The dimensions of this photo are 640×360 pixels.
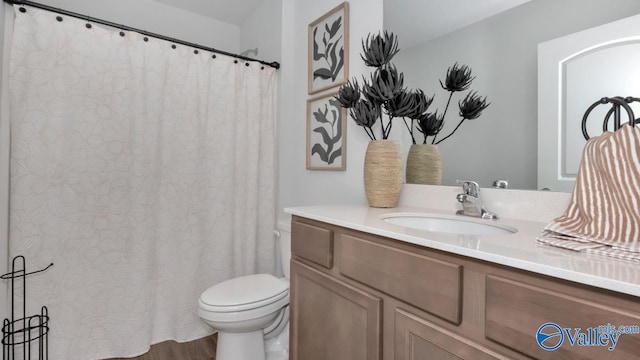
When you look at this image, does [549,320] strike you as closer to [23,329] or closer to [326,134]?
[326,134]

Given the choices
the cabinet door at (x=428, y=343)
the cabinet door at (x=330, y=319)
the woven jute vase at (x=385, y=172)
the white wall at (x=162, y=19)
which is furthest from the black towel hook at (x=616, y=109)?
the white wall at (x=162, y=19)

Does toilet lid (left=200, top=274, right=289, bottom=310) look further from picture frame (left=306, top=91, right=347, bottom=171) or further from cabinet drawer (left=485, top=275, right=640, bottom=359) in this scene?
cabinet drawer (left=485, top=275, right=640, bottom=359)

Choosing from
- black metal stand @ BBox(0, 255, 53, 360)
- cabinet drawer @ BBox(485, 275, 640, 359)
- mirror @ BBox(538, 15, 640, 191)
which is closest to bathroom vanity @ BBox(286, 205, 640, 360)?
cabinet drawer @ BBox(485, 275, 640, 359)

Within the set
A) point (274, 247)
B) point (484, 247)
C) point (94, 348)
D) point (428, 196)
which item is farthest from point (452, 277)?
point (94, 348)

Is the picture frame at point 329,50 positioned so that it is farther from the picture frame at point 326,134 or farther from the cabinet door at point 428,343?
the cabinet door at point 428,343

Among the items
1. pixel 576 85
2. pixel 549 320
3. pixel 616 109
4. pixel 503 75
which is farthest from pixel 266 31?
pixel 549 320

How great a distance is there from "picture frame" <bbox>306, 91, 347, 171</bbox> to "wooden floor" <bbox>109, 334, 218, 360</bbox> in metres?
1.25

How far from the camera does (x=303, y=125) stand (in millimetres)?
2043

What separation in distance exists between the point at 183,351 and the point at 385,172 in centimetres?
156

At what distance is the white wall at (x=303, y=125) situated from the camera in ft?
5.29

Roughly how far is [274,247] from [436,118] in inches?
56.1

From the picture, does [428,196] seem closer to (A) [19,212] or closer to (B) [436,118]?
(B) [436,118]

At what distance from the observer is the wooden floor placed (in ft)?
5.54

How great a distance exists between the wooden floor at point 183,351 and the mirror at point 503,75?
1.63 m
